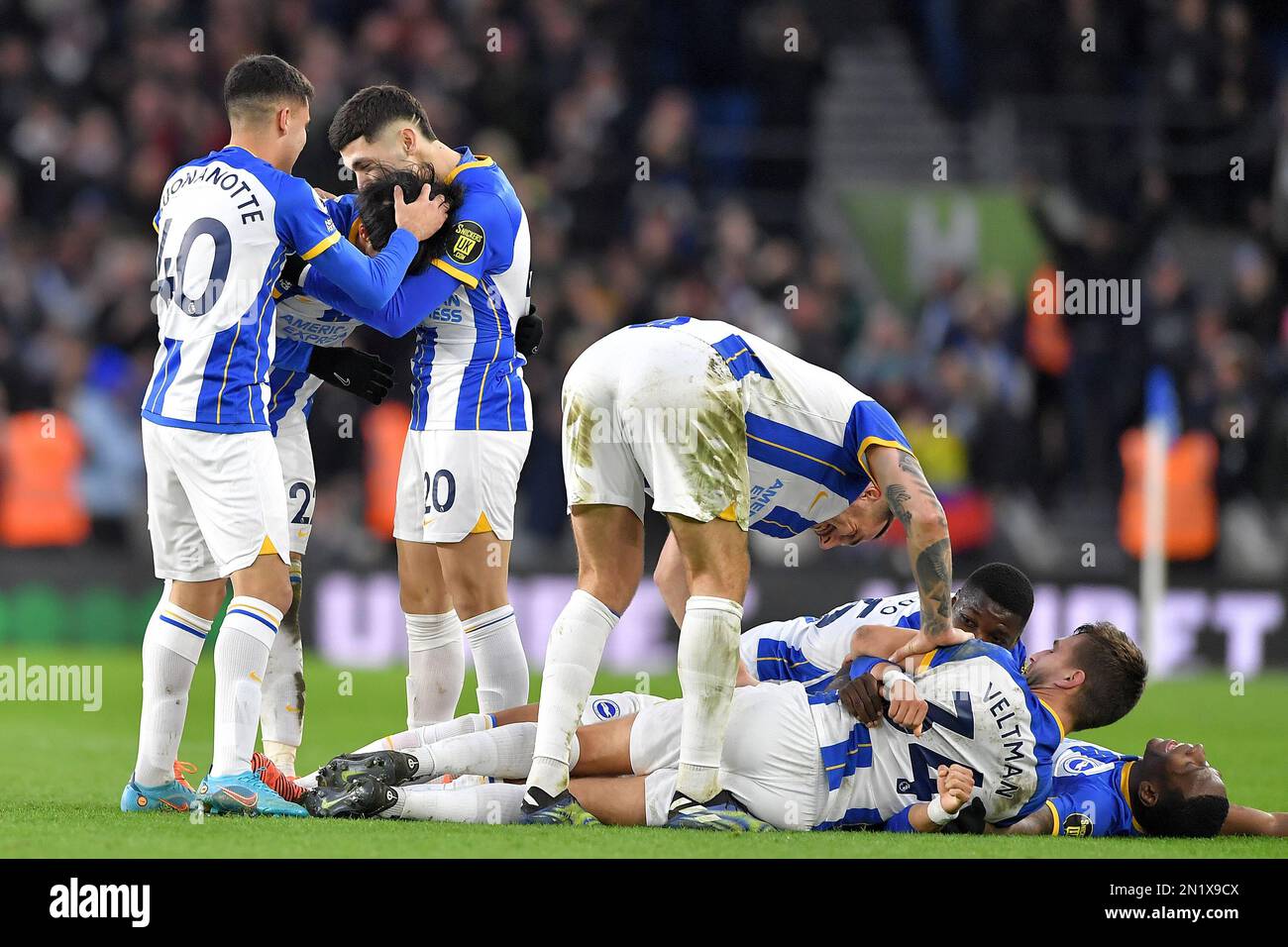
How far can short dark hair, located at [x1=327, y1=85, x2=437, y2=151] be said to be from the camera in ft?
21.5

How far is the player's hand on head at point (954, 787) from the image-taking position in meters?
5.39

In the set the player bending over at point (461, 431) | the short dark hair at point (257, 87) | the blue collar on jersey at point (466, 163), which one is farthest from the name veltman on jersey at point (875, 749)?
the short dark hair at point (257, 87)

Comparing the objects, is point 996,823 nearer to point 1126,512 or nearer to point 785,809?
point 785,809

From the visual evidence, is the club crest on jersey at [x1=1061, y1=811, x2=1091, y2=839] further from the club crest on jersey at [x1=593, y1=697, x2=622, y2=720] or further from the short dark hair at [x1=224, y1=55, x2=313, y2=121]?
the short dark hair at [x1=224, y1=55, x2=313, y2=121]

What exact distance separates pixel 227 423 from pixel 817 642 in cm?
227

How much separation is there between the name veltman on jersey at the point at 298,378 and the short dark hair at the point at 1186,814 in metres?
3.38

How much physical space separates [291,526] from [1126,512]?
31.6 ft

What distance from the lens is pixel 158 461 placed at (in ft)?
19.2

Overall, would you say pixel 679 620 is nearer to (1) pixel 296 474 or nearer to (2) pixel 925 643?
(2) pixel 925 643

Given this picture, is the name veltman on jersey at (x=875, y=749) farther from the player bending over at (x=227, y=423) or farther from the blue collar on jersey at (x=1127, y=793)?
the player bending over at (x=227, y=423)

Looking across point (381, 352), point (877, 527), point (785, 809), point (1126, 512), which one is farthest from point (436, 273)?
point (1126, 512)

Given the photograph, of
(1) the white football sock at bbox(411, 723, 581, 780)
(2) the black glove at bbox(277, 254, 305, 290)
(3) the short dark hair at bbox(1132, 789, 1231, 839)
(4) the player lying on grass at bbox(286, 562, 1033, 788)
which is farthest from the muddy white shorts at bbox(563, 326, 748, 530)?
(3) the short dark hair at bbox(1132, 789, 1231, 839)

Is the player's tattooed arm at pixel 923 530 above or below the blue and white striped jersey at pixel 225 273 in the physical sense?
below

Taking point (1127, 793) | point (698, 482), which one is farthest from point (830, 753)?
point (1127, 793)
